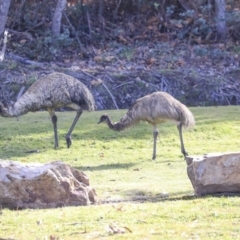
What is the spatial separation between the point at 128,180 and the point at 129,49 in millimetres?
16581

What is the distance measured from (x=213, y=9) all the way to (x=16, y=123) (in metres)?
13.9

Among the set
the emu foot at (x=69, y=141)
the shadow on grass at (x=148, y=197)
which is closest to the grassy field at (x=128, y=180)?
the shadow on grass at (x=148, y=197)

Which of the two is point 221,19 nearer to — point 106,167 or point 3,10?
point 3,10

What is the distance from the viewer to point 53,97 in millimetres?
17141

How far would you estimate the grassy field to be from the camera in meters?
7.98

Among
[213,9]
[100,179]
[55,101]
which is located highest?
[213,9]

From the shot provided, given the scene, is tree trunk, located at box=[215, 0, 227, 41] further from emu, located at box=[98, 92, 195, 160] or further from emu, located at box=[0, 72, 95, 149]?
emu, located at box=[98, 92, 195, 160]

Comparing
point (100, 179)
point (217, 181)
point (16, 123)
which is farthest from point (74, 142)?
point (217, 181)

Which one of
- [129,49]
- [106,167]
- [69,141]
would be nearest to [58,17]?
[129,49]

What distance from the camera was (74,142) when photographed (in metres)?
17.1

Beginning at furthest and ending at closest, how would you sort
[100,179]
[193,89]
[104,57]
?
[104,57] → [193,89] → [100,179]

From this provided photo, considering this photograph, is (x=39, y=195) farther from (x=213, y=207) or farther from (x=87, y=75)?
(x=87, y=75)

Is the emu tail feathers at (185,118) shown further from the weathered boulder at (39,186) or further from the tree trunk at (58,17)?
the tree trunk at (58,17)

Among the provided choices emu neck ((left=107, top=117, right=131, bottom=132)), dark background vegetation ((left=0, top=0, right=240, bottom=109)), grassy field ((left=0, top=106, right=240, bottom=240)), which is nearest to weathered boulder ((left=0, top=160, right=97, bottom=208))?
grassy field ((left=0, top=106, right=240, bottom=240))
